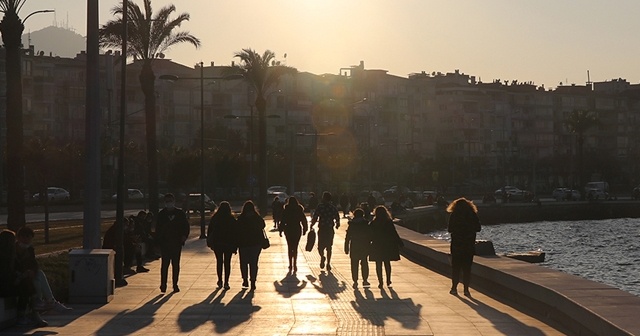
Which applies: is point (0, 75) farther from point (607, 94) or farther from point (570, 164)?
point (607, 94)

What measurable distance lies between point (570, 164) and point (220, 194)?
65.4 metres

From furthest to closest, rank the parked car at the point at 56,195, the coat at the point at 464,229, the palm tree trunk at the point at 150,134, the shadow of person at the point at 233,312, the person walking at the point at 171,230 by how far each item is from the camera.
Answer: the parked car at the point at 56,195, the palm tree trunk at the point at 150,134, the person walking at the point at 171,230, the coat at the point at 464,229, the shadow of person at the point at 233,312

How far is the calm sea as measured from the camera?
49719mm

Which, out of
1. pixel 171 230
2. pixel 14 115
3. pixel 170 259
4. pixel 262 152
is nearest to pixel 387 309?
pixel 171 230

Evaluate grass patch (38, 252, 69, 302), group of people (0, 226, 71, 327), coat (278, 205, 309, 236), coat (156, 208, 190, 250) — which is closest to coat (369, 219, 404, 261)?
coat (156, 208, 190, 250)

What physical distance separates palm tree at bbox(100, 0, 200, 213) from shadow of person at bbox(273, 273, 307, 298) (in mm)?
23198

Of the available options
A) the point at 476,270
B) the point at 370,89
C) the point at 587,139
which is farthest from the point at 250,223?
the point at 587,139

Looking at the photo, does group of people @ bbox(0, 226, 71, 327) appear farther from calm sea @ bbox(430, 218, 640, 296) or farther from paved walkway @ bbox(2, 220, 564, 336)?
calm sea @ bbox(430, 218, 640, 296)

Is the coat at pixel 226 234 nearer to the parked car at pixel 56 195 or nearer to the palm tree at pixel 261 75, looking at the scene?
the palm tree at pixel 261 75

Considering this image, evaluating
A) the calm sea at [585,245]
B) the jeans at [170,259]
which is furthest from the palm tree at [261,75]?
the jeans at [170,259]

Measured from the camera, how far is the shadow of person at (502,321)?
1532 centimetres

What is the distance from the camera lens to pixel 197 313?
1777 centimetres

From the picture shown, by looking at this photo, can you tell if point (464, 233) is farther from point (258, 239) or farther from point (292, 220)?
point (292, 220)

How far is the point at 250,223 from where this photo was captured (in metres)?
22.2
